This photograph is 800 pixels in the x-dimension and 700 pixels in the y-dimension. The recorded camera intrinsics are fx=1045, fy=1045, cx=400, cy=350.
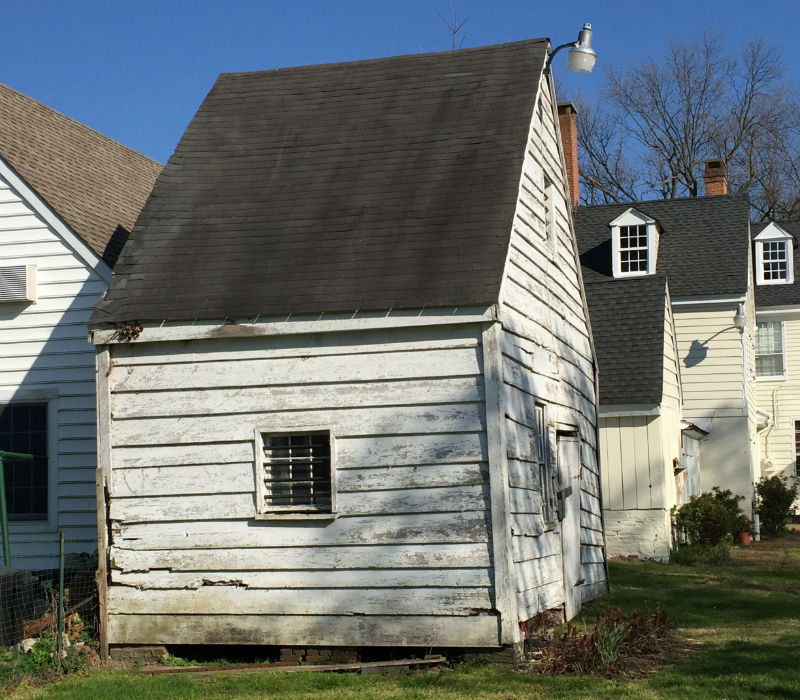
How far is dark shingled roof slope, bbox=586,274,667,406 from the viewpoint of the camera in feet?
61.0

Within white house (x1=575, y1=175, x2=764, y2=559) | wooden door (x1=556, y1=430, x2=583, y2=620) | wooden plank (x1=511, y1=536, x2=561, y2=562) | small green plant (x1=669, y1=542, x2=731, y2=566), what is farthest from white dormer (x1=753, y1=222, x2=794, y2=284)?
wooden plank (x1=511, y1=536, x2=561, y2=562)

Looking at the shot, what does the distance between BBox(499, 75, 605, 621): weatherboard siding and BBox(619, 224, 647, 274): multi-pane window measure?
8.90 meters

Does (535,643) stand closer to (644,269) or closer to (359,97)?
(359,97)

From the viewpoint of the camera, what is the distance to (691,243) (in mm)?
25672

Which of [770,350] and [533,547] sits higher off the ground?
[770,350]

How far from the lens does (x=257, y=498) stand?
10094 millimetres

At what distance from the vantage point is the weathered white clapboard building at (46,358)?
42.1 feet

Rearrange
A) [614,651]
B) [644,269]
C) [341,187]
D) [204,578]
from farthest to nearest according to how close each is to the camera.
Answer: [644,269], [341,187], [204,578], [614,651]

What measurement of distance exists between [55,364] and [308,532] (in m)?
4.96

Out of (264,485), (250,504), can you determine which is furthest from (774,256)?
(250,504)

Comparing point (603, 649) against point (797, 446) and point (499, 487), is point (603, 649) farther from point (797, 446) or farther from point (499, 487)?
point (797, 446)

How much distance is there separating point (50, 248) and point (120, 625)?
5.31 m

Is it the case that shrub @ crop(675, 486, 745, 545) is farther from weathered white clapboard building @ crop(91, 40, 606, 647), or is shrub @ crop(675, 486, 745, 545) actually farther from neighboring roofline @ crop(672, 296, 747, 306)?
weathered white clapboard building @ crop(91, 40, 606, 647)

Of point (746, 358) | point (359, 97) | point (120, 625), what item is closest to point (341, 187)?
point (359, 97)
